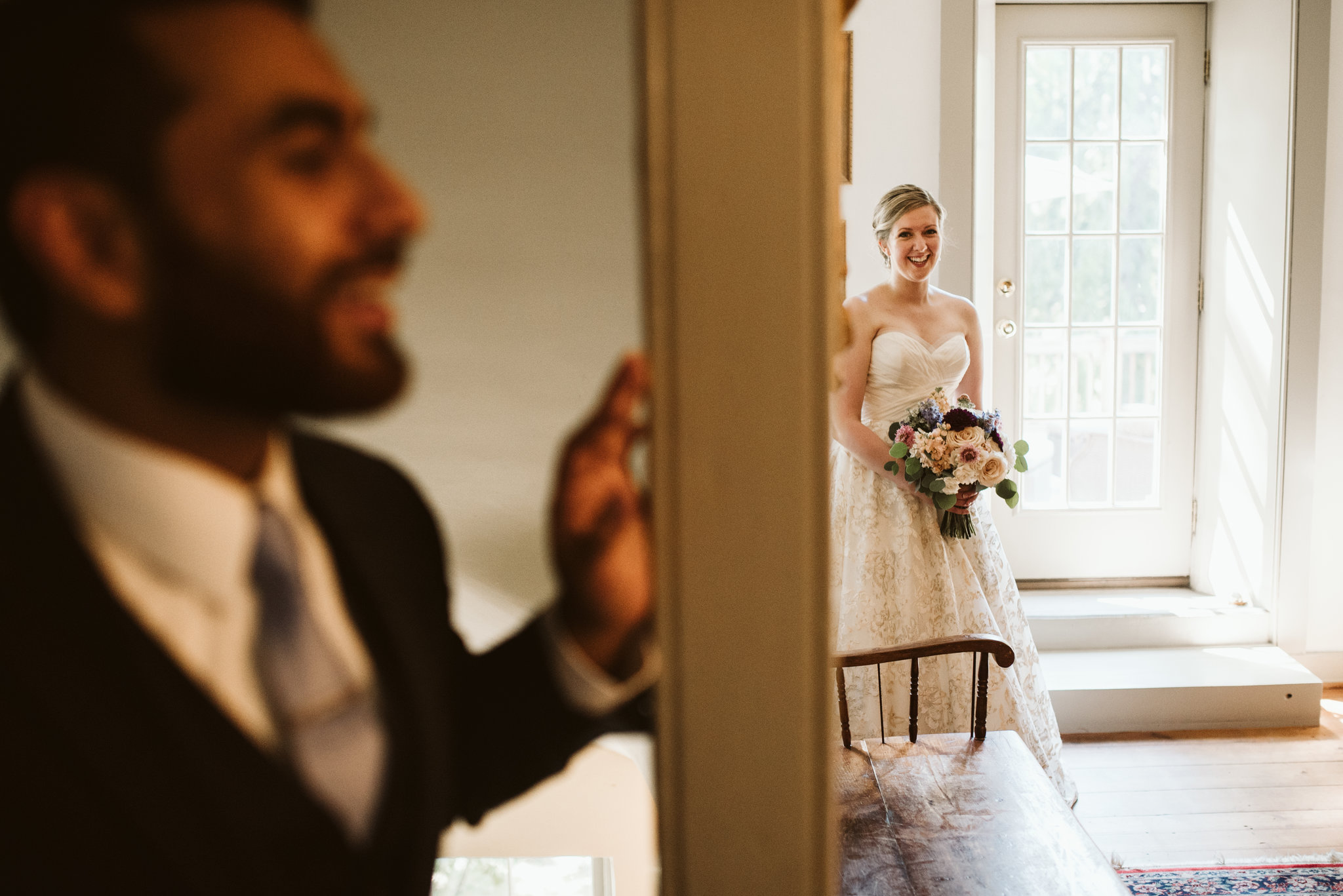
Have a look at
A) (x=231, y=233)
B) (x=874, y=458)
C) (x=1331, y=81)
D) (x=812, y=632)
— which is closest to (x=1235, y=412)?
(x=1331, y=81)

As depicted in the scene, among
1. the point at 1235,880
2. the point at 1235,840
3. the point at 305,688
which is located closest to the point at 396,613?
the point at 305,688

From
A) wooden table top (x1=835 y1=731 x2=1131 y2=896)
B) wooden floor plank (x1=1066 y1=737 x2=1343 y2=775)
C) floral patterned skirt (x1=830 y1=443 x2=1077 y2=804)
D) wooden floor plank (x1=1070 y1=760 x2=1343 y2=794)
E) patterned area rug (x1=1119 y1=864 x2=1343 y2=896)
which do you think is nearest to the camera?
wooden table top (x1=835 y1=731 x2=1131 y2=896)

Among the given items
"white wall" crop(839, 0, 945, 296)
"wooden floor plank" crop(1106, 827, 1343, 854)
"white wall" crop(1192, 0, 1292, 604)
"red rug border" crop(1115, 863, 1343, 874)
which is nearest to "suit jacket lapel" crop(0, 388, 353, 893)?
"red rug border" crop(1115, 863, 1343, 874)

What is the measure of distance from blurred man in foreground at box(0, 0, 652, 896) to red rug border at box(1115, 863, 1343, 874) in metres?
2.51

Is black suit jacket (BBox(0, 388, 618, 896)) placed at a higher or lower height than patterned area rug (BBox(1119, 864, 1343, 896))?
higher

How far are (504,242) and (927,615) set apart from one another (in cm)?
237

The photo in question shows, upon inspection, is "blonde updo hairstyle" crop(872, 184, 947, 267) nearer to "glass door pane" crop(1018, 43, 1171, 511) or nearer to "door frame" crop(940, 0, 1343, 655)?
"door frame" crop(940, 0, 1343, 655)

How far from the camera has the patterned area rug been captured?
88.1 inches

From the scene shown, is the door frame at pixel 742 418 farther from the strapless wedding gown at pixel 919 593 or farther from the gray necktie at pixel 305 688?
the strapless wedding gown at pixel 919 593

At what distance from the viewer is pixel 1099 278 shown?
3656 millimetres

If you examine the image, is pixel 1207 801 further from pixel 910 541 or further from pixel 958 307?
pixel 958 307

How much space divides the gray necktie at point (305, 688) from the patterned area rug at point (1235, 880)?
7.75ft

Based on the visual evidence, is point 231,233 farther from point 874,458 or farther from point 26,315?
point 874,458

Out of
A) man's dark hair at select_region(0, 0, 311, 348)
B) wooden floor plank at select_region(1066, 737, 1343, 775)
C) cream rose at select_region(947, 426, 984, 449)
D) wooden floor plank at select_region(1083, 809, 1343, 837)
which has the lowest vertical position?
wooden floor plank at select_region(1066, 737, 1343, 775)
